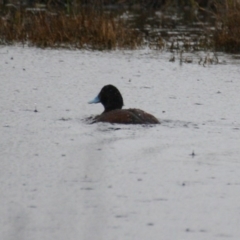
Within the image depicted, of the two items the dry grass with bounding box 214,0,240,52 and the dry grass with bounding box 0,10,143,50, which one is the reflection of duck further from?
the dry grass with bounding box 214,0,240,52

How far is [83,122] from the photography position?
34.0 feet

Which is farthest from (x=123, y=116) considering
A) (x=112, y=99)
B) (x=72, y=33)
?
(x=72, y=33)

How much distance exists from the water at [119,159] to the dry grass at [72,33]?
3098mm

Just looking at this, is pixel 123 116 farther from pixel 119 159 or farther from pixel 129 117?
pixel 119 159

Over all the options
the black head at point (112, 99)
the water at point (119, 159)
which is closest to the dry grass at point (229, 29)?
the water at point (119, 159)

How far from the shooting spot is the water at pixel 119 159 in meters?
6.35

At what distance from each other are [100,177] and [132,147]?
1337 millimetres

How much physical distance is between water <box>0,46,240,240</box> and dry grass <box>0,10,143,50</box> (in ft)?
10.2

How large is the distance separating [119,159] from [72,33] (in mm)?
10216

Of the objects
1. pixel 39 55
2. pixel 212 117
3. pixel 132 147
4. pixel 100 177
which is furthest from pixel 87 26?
pixel 100 177

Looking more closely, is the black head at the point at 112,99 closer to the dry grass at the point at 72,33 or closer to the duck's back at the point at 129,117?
the duck's back at the point at 129,117

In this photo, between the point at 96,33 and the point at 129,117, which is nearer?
the point at 129,117

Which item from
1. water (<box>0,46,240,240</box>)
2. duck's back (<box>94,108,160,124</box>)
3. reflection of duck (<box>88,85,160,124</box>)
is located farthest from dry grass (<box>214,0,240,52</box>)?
duck's back (<box>94,108,160,124</box>)

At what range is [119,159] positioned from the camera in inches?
329
